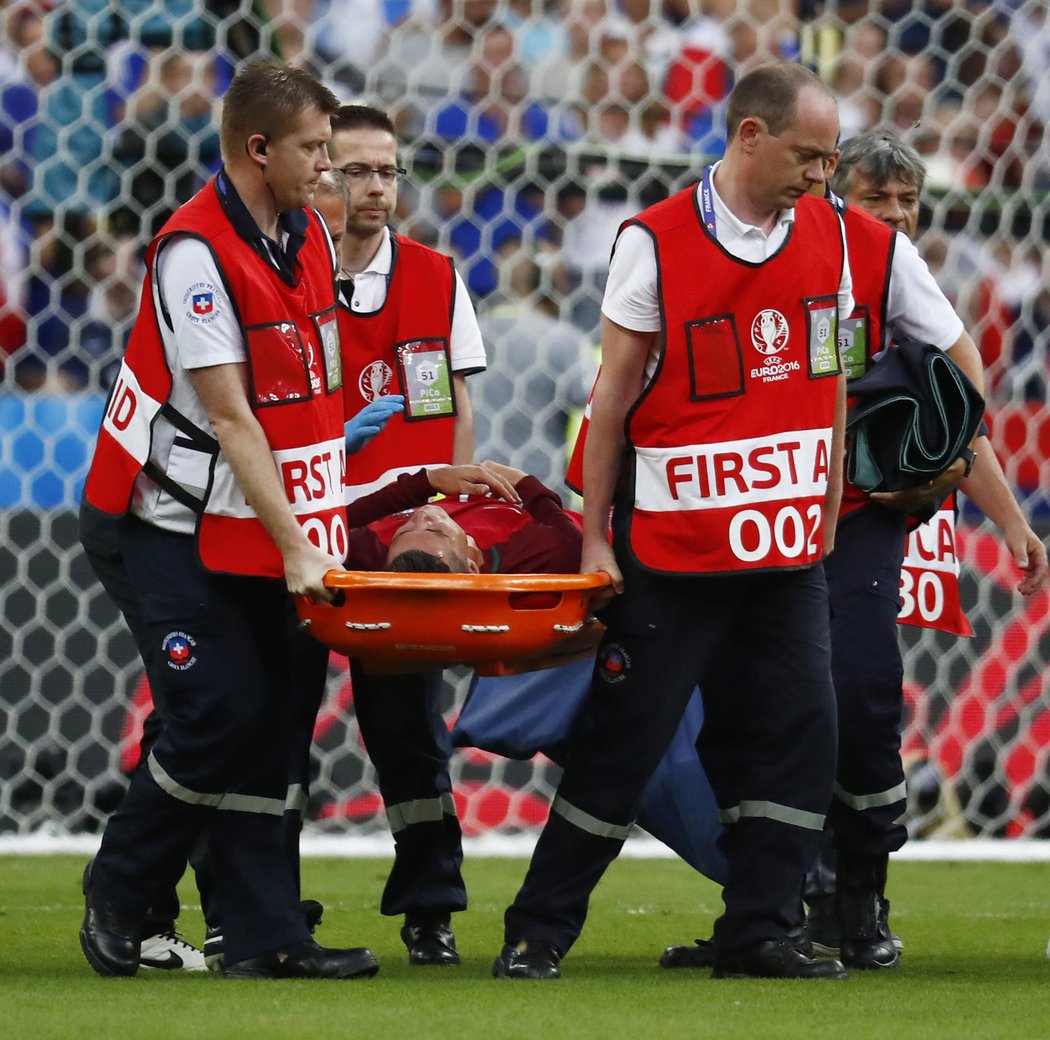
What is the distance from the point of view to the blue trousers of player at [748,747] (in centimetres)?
335

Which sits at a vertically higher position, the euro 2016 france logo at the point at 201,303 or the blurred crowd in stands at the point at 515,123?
the blurred crowd in stands at the point at 515,123

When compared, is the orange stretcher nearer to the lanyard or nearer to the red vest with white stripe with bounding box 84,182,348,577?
the red vest with white stripe with bounding box 84,182,348,577

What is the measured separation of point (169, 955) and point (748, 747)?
3.75 ft

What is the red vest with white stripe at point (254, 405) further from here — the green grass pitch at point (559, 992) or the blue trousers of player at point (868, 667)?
the blue trousers of player at point (868, 667)

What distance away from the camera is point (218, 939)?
12.0 feet

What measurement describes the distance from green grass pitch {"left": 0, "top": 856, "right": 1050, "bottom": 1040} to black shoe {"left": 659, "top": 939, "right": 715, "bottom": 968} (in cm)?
5

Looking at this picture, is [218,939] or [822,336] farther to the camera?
[218,939]

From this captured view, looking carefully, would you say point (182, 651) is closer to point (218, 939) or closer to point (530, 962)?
point (218, 939)

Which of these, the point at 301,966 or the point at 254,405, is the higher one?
the point at 254,405

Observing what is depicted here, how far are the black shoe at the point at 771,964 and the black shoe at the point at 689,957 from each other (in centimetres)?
34

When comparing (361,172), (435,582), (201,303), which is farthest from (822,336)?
(361,172)

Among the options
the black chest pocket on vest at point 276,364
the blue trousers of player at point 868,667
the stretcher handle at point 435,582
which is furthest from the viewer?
the blue trousers of player at point 868,667

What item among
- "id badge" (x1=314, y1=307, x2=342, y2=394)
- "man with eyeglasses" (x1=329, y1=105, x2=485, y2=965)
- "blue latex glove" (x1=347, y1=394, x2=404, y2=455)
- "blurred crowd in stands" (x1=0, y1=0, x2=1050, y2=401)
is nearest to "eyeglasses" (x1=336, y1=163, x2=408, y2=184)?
"man with eyeglasses" (x1=329, y1=105, x2=485, y2=965)

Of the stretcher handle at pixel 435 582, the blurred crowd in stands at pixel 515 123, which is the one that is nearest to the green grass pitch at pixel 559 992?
the stretcher handle at pixel 435 582
